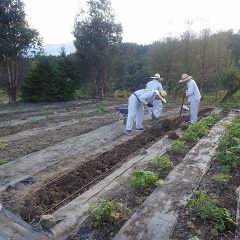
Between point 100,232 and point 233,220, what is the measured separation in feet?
5.59

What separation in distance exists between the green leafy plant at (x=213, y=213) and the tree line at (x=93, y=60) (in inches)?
578

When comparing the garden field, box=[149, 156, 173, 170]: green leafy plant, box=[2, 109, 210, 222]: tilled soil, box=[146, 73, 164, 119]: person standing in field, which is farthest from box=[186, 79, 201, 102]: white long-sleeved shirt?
box=[149, 156, 173, 170]: green leafy plant

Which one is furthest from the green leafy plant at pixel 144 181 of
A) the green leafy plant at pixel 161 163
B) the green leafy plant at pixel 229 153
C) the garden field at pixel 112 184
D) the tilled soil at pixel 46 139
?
the tilled soil at pixel 46 139

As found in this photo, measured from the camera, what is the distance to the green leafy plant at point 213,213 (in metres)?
4.27

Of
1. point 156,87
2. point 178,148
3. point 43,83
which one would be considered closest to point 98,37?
point 43,83

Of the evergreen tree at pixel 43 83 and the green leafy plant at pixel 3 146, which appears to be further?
the evergreen tree at pixel 43 83

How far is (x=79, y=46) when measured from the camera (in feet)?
69.4

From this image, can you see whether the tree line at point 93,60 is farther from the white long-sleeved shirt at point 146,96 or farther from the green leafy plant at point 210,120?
the white long-sleeved shirt at point 146,96

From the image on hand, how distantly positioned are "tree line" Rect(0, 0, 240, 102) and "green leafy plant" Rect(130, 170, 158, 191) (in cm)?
1368

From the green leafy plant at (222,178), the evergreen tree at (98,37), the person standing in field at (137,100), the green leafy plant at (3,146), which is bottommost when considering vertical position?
the green leafy plant at (3,146)

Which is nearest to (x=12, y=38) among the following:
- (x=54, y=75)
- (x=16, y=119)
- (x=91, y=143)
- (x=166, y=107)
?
(x=54, y=75)

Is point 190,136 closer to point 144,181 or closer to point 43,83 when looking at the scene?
point 144,181

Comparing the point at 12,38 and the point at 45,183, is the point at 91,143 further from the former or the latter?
the point at 12,38

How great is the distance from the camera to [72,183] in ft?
20.1
